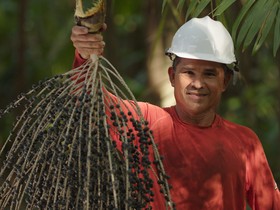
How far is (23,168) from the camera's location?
263cm

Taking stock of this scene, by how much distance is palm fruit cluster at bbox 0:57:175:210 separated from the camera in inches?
97.6

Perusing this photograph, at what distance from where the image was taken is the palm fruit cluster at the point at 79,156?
8.13 feet

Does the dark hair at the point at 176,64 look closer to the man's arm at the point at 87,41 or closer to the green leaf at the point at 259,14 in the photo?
the green leaf at the point at 259,14

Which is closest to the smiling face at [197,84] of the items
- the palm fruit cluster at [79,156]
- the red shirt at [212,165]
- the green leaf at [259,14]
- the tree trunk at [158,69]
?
the red shirt at [212,165]

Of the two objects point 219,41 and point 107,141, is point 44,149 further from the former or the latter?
point 219,41

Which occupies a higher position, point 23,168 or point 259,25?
point 259,25

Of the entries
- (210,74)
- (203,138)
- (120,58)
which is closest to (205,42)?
(210,74)

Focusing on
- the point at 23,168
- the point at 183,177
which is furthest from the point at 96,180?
the point at 183,177

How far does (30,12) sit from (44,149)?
7.31 metres

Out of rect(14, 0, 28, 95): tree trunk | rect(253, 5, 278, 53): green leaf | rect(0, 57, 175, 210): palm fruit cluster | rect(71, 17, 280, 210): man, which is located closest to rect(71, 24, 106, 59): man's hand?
rect(0, 57, 175, 210): palm fruit cluster

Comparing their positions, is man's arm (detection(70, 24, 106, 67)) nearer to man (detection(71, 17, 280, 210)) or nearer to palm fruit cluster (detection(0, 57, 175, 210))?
→ palm fruit cluster (detection(0, 57, 175, 210))

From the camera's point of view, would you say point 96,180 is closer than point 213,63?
Yes

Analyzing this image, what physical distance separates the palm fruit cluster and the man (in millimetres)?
712

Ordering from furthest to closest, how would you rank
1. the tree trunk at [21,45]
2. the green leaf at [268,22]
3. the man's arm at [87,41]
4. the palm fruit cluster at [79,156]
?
the tree trunk at [21,45]
the green leaf at [268,22]
the man's arm at [87,41]
the palm fruit cluster at [79,156]
